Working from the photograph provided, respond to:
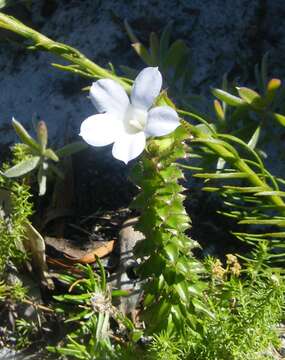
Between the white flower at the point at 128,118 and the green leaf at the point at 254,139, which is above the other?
the white flower at the point at 128,118

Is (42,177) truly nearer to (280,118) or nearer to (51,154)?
(51,154)

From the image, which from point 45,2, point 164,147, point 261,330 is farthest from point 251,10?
point 261,330

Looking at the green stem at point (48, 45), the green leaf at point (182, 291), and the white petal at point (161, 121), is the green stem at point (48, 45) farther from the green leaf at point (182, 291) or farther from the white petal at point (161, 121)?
the green leaf at point (182, 291)

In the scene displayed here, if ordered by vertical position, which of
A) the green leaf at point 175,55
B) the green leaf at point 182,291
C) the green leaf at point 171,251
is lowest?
the green leaf at point 182,291

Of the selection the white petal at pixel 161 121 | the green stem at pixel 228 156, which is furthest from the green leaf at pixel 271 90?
the white petal at pixel 161 121

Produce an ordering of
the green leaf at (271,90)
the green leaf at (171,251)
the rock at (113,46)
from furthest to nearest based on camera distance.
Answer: the rock at (113,46)
the green leaf at (271,90)
the green leaf at (171,251)

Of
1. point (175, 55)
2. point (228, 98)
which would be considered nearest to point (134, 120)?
point (228, 98)
